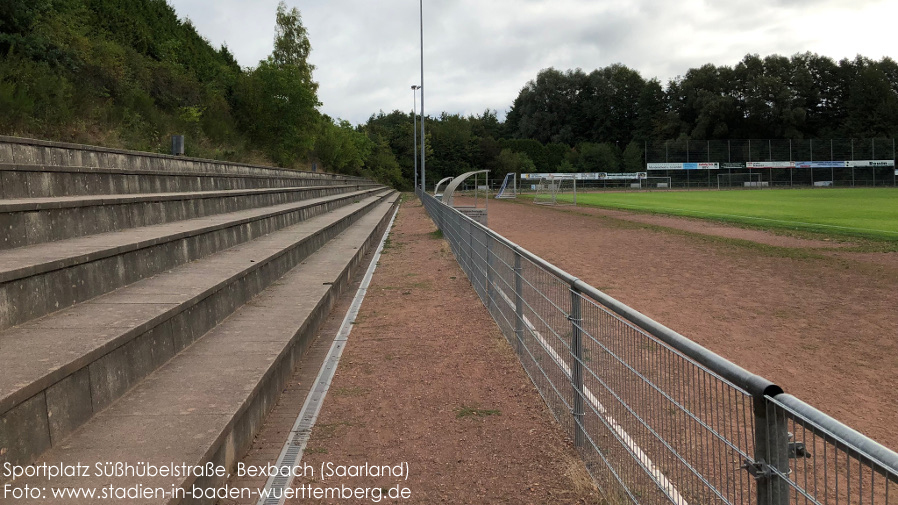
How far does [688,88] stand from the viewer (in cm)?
9994

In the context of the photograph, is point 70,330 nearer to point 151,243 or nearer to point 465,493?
point 151,243

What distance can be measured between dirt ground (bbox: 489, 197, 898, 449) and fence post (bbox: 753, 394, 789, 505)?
8.89 feet

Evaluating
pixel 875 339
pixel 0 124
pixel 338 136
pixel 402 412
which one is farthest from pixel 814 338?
pixel 338 136

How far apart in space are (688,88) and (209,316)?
105068 millimetres

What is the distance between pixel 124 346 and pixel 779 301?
7.61 meters

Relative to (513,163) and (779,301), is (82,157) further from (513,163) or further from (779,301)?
(513,163)

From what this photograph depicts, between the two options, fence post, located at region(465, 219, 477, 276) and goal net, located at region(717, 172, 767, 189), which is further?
goal net, located at region(717, 172, 767, 189)

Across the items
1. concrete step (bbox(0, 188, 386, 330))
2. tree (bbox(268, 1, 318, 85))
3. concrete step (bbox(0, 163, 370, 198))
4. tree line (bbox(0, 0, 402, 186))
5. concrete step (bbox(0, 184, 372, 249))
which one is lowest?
concrete step (bbox(0, 188, 386, 330))

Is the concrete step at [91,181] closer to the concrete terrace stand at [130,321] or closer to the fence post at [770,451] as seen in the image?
the concrete terrace stand at [130,321]

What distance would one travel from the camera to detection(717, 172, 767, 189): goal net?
74.6 meters

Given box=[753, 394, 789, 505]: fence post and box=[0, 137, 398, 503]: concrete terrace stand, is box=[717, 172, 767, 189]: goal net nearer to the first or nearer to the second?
box=[0, 137, 398, 503]: concrete terrace stand

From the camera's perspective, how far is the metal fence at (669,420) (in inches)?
67.1

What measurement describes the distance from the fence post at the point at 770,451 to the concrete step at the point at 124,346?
2.33m

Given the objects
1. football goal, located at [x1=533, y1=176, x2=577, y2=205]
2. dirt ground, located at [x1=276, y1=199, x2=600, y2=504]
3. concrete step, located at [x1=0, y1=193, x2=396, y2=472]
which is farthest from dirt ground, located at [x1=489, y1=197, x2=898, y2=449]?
football goal, located at [x1=533, y1=176, x2=577, y2=205]
